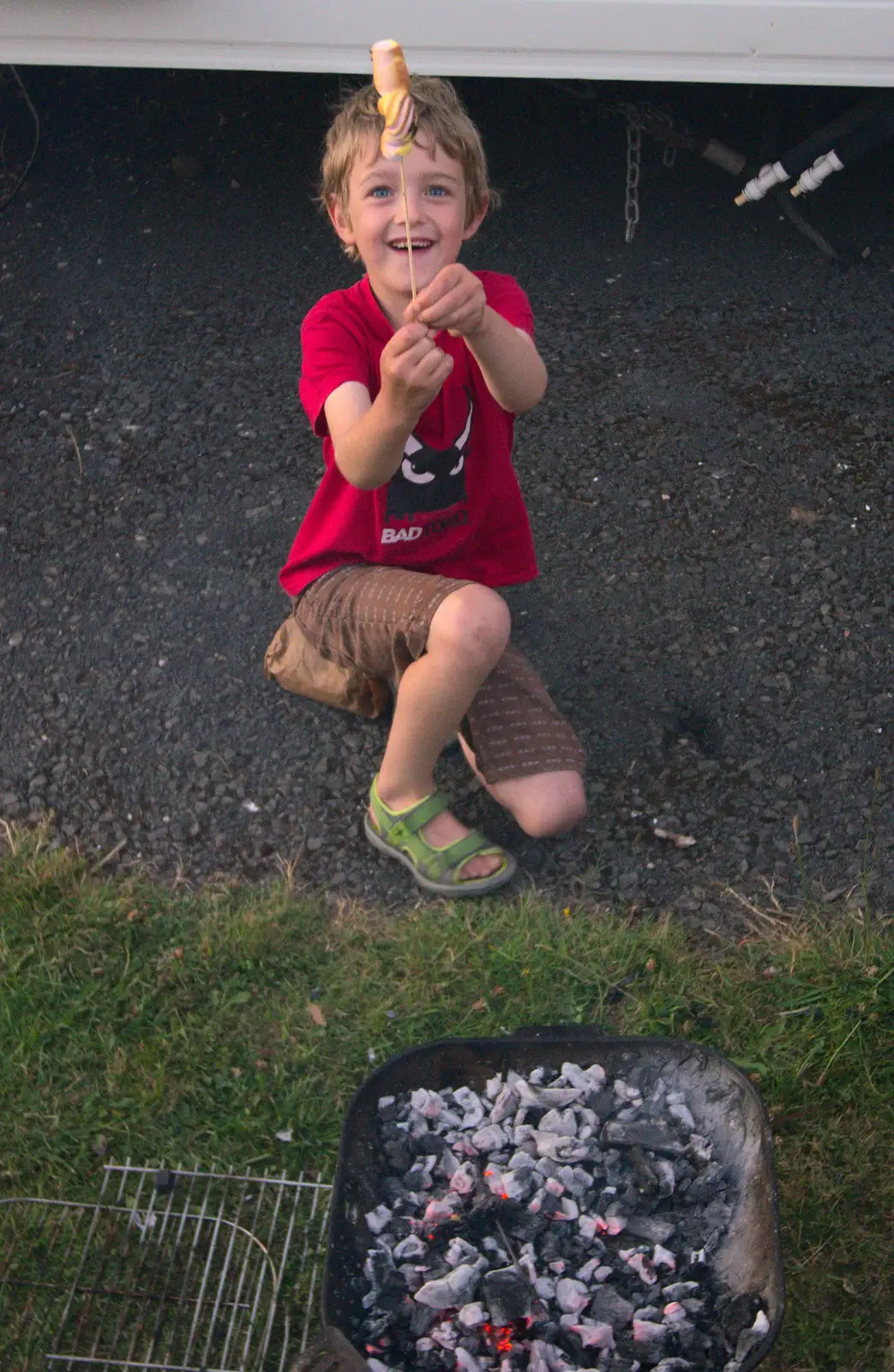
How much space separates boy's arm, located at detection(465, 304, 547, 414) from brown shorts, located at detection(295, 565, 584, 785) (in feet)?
1.26

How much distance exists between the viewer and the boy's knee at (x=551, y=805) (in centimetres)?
269

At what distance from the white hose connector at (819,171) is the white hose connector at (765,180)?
0.07 meters

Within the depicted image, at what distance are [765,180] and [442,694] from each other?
2.47 metres

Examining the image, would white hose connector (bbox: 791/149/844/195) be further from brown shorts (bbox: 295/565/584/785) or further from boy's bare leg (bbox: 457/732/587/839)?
boy's bare leg (bbox: 457/732/587/839)

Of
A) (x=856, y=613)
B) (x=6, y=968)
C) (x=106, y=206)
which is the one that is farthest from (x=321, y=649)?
(x=106, y=206)

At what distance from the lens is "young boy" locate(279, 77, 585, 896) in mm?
2312

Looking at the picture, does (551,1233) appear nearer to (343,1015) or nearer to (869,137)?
(343,1015)

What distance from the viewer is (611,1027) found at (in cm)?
247

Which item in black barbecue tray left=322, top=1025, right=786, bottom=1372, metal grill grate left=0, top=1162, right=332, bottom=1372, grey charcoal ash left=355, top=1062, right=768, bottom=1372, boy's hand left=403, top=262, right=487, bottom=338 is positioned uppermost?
boy's hand left=403, top=262, right=487, bottom=338

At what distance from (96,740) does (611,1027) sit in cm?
144

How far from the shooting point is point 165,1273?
2102 mm

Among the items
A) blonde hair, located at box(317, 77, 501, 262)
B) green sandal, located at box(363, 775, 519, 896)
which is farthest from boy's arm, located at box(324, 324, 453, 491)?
green sandal, located at box(363, 775, 519, 896)

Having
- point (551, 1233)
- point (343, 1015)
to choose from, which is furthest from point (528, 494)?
point (551, 1233)

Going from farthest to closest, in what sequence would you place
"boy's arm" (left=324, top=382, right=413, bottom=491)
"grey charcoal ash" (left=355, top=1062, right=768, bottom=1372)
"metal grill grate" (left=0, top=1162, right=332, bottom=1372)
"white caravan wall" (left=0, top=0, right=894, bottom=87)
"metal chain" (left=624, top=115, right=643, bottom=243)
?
"metal chain" (left=624, top=115, right=643, bottom=243), "white caravan wall" (left=0, top=0, right=894, bottom=87), "boy's arm" (left=324, top=382, right=413, bottom=491), "metal grill grate" (left=0, top=1162, right=332, bottom=1372), "grey charcoal ash" (left=355, top=1062, right=768, bottom=1372)
